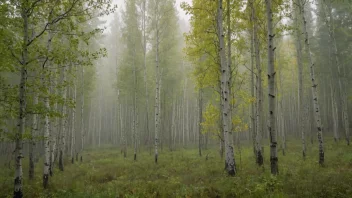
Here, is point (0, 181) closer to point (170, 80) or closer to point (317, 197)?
point (317, 197)

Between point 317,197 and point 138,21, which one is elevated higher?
point 138,21

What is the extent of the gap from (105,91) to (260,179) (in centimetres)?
4295

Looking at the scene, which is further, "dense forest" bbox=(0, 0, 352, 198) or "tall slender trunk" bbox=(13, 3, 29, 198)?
"dense forest" bbox=(0, 0, 352, 198)

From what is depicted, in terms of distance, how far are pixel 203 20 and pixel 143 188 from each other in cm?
948

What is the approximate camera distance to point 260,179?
7602mm

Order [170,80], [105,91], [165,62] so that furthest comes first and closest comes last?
1. [105,91]
2. [170,80]
3. [165,62]

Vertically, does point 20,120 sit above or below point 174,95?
below

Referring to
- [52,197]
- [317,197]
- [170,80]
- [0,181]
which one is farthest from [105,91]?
[317,197]

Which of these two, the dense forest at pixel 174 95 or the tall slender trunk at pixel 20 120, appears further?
the dense forest at pixel 174 95

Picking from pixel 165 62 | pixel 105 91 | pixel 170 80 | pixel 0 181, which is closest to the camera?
pixel 0 181

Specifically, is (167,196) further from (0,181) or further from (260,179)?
(0,181)

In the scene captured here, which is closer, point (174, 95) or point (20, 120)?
point (20, 120)

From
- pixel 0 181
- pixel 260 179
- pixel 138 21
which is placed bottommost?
pixel 0 181

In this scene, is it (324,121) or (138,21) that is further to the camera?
(324,121)
